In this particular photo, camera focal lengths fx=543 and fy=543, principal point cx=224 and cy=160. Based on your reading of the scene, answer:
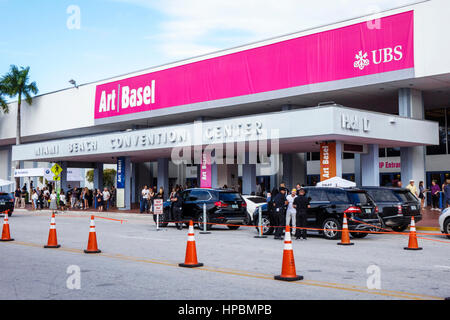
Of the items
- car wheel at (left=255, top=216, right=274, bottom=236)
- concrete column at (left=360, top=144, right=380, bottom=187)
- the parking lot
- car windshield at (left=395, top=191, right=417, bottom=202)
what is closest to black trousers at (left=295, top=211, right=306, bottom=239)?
the parking lot

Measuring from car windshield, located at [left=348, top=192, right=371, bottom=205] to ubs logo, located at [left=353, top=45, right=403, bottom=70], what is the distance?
13.6 m

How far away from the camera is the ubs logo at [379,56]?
28.5m

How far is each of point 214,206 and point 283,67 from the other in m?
14.0

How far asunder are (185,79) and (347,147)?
14.8 m

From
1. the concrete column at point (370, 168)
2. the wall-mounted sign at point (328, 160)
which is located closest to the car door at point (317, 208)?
the wall-mounted sign at point (328, 160)

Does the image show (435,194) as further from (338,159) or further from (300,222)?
(300,222)

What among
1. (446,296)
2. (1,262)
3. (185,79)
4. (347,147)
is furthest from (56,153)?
(446,296)

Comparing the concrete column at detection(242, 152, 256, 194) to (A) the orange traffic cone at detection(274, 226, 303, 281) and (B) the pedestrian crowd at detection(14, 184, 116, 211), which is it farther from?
(A) the orange traffic cone at detection(274, 226, 303, 281)

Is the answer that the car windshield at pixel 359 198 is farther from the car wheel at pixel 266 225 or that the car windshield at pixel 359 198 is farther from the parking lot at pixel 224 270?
the car wheel at pixel 266 225

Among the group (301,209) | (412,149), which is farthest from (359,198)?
(412,149)

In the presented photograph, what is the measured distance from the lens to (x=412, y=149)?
3212cm

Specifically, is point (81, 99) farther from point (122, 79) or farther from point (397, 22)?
point (397, 22)

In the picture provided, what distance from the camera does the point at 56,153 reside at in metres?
43.3

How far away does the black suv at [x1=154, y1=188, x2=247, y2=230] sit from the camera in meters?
21.6
